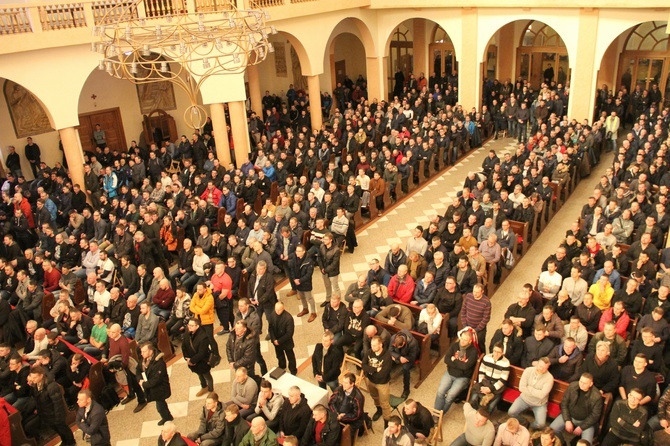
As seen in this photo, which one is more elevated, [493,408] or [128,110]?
[128,110]

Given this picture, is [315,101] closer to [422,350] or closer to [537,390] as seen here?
[422,350]

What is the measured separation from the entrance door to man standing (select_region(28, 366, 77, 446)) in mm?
13002

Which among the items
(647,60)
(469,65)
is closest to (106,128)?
(469,65)

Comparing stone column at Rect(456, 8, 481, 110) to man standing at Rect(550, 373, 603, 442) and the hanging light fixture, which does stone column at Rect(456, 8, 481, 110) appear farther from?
man standing at Rect(550, 373, 603, 442)

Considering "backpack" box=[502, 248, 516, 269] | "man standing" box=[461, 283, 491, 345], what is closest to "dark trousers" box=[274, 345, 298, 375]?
"man standing" box=[461, 283, 491, 345]

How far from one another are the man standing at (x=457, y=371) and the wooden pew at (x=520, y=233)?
15.1ft

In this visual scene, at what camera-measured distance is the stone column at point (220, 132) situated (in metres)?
16.7

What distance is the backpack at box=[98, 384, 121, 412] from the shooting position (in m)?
8.05

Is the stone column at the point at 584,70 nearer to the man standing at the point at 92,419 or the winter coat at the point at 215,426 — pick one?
the winter coat at the point at 215,426

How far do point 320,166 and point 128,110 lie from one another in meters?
8.19

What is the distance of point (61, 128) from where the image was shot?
14859 millimetres

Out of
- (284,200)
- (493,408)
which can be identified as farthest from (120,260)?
(493,408)

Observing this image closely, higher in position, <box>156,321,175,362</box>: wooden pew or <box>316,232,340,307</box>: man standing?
<box>316,232,340,307</box>: man standing

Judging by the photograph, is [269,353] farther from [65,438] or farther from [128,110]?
[128,110]
